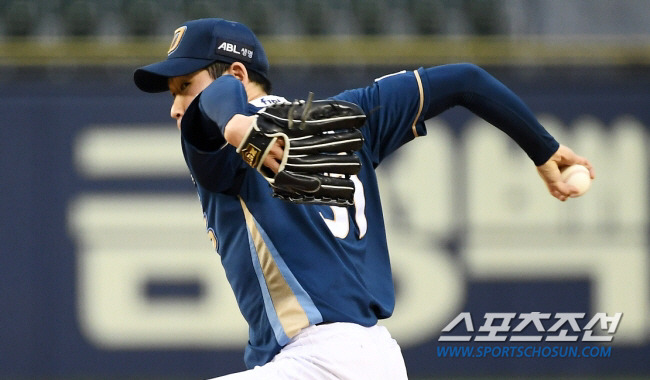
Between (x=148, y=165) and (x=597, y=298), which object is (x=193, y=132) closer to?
(x=148, y=165)

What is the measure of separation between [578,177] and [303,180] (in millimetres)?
919

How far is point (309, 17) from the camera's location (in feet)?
22.7

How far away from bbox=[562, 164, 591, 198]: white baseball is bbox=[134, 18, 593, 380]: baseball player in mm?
19

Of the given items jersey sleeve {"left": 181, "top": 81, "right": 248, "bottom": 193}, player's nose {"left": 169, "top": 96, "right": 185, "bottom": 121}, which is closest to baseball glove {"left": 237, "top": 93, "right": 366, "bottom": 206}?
jersey sleeve {"left": 181, "top": 81, "right": 248, "bottom": 193}

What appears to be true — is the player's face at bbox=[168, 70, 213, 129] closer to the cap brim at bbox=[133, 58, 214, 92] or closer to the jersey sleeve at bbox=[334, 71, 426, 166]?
the cap brim at bbox=[133, 58, 214, 92]

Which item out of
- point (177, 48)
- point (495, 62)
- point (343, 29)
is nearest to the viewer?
point (177, 48)

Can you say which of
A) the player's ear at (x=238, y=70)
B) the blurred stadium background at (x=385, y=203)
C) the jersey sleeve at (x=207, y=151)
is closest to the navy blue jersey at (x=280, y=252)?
the jersey sleeve at (x=207, y=151)

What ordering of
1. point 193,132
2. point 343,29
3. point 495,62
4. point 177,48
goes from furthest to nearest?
point 343,29 → point 495,62 → point 177,48 → point 193,132

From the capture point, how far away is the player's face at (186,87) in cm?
265

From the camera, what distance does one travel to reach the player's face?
2.65 m

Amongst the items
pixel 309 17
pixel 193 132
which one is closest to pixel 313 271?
pixel 193 132

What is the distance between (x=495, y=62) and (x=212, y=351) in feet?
8.53

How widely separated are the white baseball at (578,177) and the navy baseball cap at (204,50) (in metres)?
0.89

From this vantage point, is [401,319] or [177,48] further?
[401,319]
